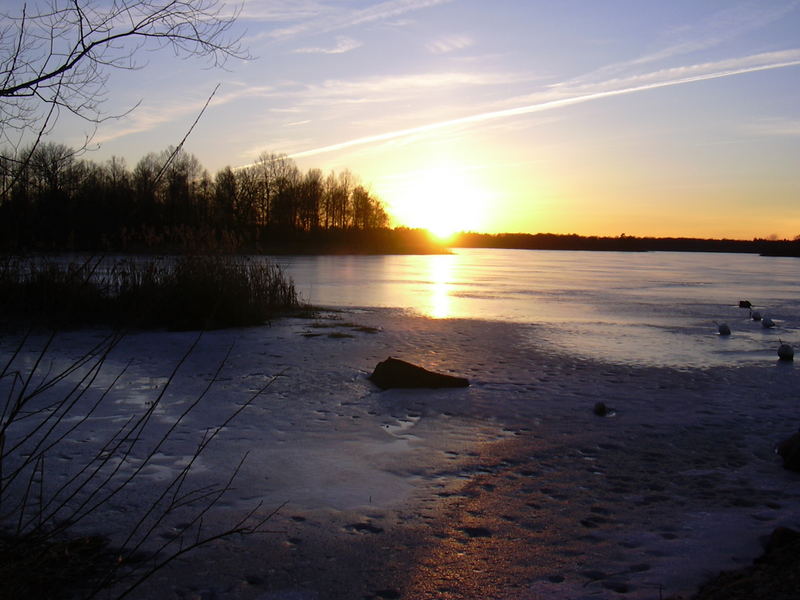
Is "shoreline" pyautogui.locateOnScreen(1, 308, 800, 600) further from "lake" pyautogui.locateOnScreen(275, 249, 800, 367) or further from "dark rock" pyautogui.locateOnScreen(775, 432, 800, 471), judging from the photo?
"lake" pyautogui.locateOnScreen(275, 249, 800, 367)

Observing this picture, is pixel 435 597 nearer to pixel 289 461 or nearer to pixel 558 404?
pixel 289 461

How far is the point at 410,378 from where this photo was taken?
688 centimetres

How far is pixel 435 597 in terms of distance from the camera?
110 inches

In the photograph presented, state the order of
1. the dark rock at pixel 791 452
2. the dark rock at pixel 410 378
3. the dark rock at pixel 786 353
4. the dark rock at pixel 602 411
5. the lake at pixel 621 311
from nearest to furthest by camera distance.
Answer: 1. the dark rock at pixel 791 452
2. the dark rock at pixel 602 411
3. the dark rock at pixel 410 378
4. the dark rock at pixel 786 353
5. the lake at pixel 621 311

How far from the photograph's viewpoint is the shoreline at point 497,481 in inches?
117

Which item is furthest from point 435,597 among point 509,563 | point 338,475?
point 338,475

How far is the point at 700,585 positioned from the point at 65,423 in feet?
15.5

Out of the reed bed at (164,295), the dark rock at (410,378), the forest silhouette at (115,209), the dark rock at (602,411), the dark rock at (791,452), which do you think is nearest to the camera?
the forest silhouette at (115,209)

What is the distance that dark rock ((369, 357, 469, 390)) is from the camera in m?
6.83

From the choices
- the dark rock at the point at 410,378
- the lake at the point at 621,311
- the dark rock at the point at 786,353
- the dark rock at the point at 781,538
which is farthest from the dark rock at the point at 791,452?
the dark rock at the point at 786,353

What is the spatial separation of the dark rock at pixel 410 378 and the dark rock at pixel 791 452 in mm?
3076

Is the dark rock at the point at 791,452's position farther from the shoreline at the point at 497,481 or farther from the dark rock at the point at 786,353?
the dark rock at the point at 786,353

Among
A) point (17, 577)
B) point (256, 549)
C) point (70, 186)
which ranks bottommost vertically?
point (256, 549)

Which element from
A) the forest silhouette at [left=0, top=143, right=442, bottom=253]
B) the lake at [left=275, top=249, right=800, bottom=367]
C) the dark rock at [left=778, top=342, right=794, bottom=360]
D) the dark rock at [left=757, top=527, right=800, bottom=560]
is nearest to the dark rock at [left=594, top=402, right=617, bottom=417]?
the dark rock at [left=757, top=527, right=800, bottom=560]
